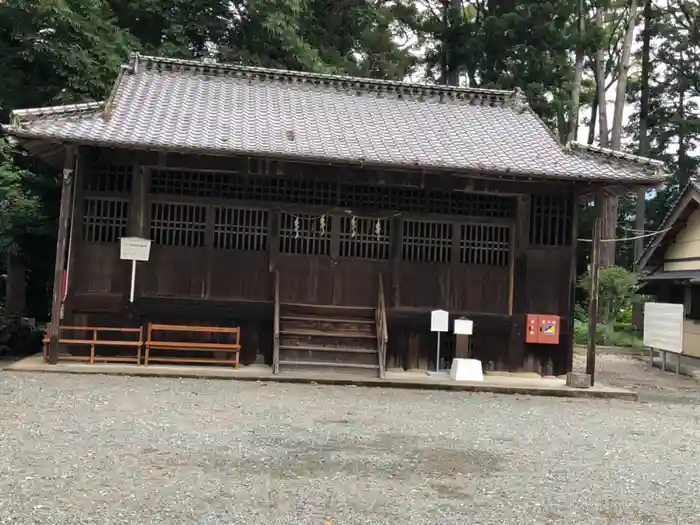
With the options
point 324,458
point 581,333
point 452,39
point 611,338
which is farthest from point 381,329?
point 452,39

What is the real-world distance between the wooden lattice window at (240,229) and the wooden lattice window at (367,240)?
1451 mm

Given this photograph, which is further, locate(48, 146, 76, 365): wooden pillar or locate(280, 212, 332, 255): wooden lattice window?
locate(280, 212, 332, 255): wooden lattice window

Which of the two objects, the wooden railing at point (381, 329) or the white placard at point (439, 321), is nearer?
the wooden railing at point (381, 329)

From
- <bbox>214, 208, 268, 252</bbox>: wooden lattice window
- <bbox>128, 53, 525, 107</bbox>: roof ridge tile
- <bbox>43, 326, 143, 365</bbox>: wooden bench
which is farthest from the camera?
<bbox>128, 53, 525, 107</bbox>: roof ridge tile

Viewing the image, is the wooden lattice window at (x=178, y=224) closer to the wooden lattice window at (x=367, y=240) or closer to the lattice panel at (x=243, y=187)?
the lattice panel at (x=243, y=187)

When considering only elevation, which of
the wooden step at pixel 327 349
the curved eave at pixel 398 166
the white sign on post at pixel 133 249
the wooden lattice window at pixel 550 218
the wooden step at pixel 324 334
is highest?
the curved eave at pixel 398 166

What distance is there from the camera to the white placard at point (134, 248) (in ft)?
36.4

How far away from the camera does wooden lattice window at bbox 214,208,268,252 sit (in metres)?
11.7

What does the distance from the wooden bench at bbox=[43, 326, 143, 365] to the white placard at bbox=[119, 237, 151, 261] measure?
1204mm

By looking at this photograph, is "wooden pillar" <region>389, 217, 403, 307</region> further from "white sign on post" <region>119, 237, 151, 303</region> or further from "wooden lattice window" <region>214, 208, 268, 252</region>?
"white sign on post" <region>119, 237, 151, 303</region>

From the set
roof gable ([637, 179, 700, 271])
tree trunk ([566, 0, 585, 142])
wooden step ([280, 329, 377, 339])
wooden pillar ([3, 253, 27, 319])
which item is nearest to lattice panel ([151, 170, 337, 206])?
wooden step ([280, 329, 377, 339])

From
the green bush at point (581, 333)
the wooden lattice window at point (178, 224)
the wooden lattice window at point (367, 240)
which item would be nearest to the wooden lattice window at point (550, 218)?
the wooden lattice window at point (367, 240)

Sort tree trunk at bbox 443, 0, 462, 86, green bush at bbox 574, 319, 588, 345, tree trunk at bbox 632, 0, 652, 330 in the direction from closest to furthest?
green bush at bbox 574, 319, 588, 345, tree trunk at bbox 443, 0, 462, 86, tree trunk at bbox 632, 0, 652, 330

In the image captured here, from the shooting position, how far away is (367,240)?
12062mm
